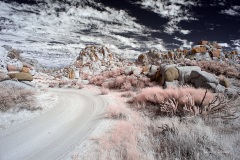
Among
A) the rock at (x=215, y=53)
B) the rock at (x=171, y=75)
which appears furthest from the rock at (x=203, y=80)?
the rock at (x=215, y=53)

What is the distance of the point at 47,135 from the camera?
5.28 m

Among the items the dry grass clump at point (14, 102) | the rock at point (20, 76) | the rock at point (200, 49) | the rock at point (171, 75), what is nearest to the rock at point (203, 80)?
the rock at point (171, 75)

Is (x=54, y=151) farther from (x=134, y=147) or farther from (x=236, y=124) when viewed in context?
(x=236, y=124)

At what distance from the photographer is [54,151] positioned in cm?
435

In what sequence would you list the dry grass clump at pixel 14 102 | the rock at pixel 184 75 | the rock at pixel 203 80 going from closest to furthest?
the dry grass clump at pixel 14 102, the rock at pixel 203 80, the rock at pixel 184 75

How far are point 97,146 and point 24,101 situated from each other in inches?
263

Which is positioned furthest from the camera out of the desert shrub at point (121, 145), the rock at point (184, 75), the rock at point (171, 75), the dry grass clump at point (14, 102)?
the rock at point (171, 75)

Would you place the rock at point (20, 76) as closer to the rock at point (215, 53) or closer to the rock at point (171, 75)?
the rock at point (171, 75)

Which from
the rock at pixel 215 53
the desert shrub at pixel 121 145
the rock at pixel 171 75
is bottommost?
the desert shrub at pixel 121 145

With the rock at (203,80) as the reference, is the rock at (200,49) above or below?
above

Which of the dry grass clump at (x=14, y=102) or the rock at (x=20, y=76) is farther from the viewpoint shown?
the rock at (x=20, y=76)

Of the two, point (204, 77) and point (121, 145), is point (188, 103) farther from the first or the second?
point (204, 77)

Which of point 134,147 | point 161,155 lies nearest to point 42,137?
point 134,147

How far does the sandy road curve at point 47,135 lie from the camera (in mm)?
4215
